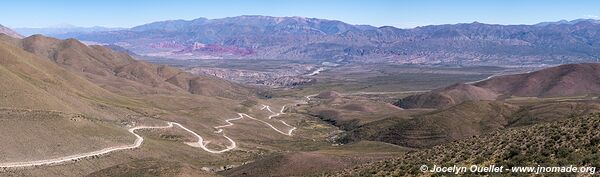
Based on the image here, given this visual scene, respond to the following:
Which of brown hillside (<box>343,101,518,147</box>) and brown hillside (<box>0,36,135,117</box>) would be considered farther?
brown hillside (<box>343,101,518,147</box>)

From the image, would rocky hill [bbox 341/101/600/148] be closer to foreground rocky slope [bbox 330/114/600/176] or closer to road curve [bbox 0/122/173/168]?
road curve [bbox 0/122/173/168]

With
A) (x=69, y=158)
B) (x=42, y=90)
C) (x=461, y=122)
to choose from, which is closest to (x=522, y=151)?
(x=69, y=158)

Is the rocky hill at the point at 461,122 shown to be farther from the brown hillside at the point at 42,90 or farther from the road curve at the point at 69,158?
the brown hillside at the point at 42,90

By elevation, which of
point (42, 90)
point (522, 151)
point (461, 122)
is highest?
point (522, 151)

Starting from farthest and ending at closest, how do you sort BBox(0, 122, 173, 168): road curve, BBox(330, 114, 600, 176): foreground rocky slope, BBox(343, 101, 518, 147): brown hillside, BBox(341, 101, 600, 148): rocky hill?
1. BBox(343, 101, 518, 147): brown hillside
2. BBox(341, 101, 600, 148): rocky hill
3. BBox(0, 122, 173, 168): road curve
4. BBox(330, 114, 600, 176): foreground rocky slope

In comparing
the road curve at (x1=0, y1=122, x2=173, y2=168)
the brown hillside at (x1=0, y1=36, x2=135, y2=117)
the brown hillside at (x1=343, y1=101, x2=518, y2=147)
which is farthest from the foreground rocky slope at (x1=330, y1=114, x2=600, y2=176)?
the brown hillside at (x1=343, y1=101, x2=518, y2=147)

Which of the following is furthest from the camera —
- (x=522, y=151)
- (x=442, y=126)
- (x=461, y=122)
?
(x=461, y=122)

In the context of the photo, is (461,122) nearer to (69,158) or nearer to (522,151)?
(69,158)

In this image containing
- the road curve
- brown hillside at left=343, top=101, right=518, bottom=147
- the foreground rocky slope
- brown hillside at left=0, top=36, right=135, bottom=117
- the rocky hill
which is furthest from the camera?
brown hillside at left=343, top=101, right=518, bottom=147
